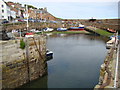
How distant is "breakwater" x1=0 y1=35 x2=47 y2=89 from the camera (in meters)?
14.0

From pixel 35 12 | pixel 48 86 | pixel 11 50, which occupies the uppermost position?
pixel 35 12

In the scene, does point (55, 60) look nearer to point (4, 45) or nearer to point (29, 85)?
point (29, 85)

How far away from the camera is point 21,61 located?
15398mm

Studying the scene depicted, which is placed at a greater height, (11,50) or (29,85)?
(11,50)

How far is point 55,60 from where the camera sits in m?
25.6

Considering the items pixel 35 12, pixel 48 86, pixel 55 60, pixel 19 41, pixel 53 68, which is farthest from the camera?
pixel 35 12

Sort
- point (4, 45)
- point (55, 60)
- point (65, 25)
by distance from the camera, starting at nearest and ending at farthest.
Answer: point (4, 45), point (55, 60), point (65, 25)

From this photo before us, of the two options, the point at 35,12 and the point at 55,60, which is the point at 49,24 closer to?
the point at 35,12

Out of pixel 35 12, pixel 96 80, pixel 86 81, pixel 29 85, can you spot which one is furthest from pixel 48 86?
pixel 35 12

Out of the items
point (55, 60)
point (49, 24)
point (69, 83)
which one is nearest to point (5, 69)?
point (69, 83)

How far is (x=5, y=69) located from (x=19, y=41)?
2972 millimetres

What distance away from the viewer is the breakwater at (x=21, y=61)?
13984 mm

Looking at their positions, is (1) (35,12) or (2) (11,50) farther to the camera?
(1) (35,12)

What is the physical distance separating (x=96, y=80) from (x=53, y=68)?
6.43 metres
